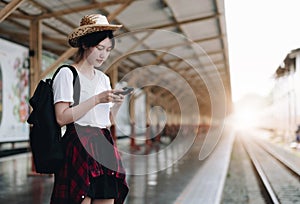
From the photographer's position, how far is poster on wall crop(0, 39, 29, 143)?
28.7 ft

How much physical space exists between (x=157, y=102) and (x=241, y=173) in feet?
26.4

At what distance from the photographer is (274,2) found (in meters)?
6.40

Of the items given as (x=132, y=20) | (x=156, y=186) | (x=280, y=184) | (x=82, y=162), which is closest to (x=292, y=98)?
(x=280, y=184)

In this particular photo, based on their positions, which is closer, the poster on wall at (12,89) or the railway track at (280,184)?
the railway track at (280,184)

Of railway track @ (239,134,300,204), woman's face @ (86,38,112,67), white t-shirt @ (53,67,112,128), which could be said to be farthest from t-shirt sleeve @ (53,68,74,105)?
railway track @ (239,134,300,204)

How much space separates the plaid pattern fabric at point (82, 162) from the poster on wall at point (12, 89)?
289 inches

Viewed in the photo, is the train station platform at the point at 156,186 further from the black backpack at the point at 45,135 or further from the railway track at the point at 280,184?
the black backpack at the point at 45,135

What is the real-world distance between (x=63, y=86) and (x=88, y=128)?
19 cm

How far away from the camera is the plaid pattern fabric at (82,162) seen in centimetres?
146

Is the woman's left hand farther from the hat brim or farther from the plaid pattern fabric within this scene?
the hat brim

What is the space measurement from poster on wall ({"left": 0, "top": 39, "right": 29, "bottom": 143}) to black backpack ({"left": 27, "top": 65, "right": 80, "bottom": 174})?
24.1ft

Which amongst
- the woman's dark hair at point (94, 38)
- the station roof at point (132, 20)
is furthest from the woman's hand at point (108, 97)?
the station roof at point (132, 20)

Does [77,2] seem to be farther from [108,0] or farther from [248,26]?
[248,26]

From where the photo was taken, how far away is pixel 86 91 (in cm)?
155
